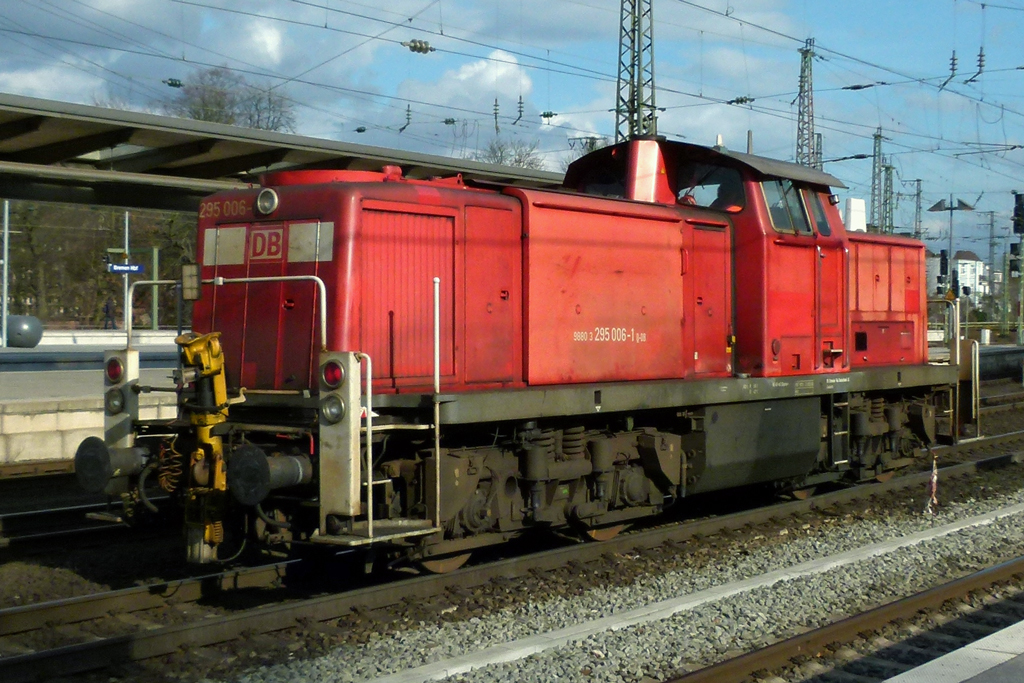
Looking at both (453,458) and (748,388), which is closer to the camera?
(453,458)

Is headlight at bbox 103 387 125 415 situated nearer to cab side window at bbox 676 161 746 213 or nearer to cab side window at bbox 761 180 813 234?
cab side window at bbox 676 161 746 213

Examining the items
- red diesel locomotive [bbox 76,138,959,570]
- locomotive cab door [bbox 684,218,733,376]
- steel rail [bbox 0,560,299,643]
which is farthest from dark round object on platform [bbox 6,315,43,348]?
locomotive cab door [bbox 684,218,733,376]

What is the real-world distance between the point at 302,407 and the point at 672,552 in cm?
352

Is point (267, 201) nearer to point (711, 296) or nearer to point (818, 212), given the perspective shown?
point (711, 296)

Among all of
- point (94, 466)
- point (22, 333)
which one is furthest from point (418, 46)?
point (22, 333)

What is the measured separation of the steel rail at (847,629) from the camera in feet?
16.7

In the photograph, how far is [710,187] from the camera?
9.40m

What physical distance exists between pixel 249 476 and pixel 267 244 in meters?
1.84

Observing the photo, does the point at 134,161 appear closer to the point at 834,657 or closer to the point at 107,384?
the point at 107,384

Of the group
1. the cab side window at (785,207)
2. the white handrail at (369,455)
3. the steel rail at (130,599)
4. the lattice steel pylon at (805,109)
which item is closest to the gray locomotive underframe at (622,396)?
the white handrail at (369,455)

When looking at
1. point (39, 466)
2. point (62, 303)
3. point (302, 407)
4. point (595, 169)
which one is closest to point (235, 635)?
point (302, 407)

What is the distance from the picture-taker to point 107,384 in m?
6.95

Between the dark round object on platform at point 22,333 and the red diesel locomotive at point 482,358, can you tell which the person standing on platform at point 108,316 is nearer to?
the dark round object on platform at point 22,333

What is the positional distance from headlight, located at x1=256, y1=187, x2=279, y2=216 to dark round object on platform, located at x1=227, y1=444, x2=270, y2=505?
179 cm
